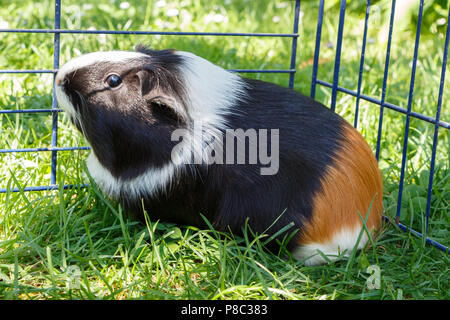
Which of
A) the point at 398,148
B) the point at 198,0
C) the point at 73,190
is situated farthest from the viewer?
the point at 198,0

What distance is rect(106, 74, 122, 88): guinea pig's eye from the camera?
1924 millimetres

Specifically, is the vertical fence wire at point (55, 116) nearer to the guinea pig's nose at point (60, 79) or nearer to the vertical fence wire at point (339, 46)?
the guinea pig's nose at point (60, 79)

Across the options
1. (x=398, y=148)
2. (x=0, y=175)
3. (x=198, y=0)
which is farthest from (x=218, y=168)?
(x=198, y=0)

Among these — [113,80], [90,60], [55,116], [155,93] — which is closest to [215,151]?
[155,93]

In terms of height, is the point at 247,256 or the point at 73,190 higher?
the point at 73,190

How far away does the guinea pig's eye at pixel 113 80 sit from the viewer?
1924 mm

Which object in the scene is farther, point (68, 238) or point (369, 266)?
point (68, 238)

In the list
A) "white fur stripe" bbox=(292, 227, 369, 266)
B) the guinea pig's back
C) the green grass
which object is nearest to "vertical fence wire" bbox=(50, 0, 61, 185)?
the green grass

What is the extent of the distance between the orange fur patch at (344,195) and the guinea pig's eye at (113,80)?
85 centimetres

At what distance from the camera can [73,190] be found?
235 centimetres

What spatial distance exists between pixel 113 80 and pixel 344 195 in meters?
0.97

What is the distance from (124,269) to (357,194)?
3.02ft

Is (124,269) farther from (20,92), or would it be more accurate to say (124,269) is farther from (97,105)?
(20,92)
